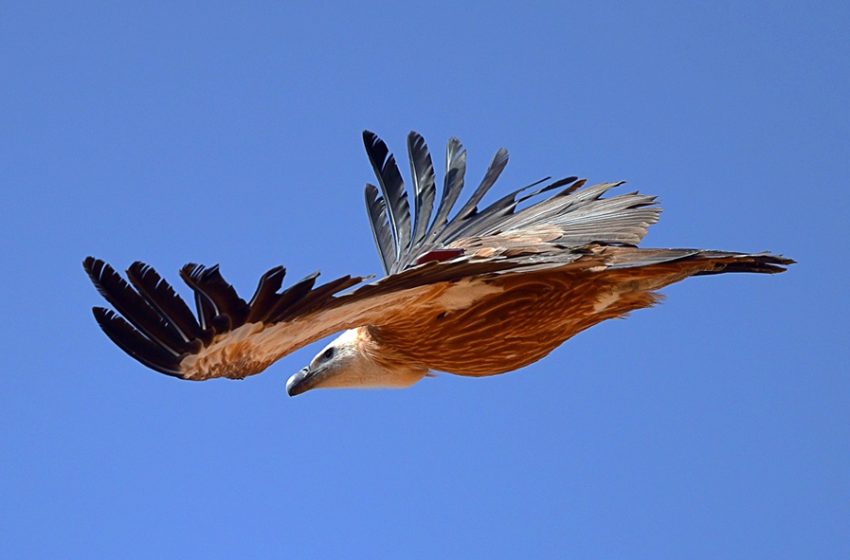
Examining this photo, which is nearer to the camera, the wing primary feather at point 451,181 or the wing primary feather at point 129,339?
the wing primary feather at point 129,339

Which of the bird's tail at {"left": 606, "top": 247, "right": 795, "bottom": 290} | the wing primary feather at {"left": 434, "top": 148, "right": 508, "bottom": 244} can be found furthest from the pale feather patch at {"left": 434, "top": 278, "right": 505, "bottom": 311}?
the wing primary feather at {"left": 434, "top": 148, "right": 508, "bottom": 244}

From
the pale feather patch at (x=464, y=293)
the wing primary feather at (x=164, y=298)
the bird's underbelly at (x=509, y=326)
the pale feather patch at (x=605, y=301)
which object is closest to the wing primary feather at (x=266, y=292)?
the wing primary feather at (x=164, y=298)

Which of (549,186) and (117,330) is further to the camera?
(549,186)

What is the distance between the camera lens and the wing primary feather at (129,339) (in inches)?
231

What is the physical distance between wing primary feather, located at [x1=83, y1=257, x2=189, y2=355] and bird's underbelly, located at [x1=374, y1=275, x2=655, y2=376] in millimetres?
1651

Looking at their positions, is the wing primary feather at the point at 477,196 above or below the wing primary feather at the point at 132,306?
above

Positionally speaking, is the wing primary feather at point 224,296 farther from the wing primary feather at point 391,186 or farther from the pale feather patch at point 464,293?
the wing primary feather at point 391,186

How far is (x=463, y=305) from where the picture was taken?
7.13 meters

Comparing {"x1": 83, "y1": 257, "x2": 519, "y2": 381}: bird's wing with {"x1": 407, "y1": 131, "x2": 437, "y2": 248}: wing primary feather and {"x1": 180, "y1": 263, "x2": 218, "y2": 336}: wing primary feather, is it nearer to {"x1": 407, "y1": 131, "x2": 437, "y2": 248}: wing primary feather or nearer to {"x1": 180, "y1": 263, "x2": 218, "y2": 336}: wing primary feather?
{"x1": 180, "y1": 263, "x2": 218, "y2": 336}: wing primary feather

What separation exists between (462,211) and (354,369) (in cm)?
121

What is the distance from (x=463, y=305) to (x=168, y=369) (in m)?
1.70

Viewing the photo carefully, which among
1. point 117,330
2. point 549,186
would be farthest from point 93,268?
point 549,186

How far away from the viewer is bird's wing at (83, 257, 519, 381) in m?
5.62

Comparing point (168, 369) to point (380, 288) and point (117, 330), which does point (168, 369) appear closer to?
point (117, 330)
